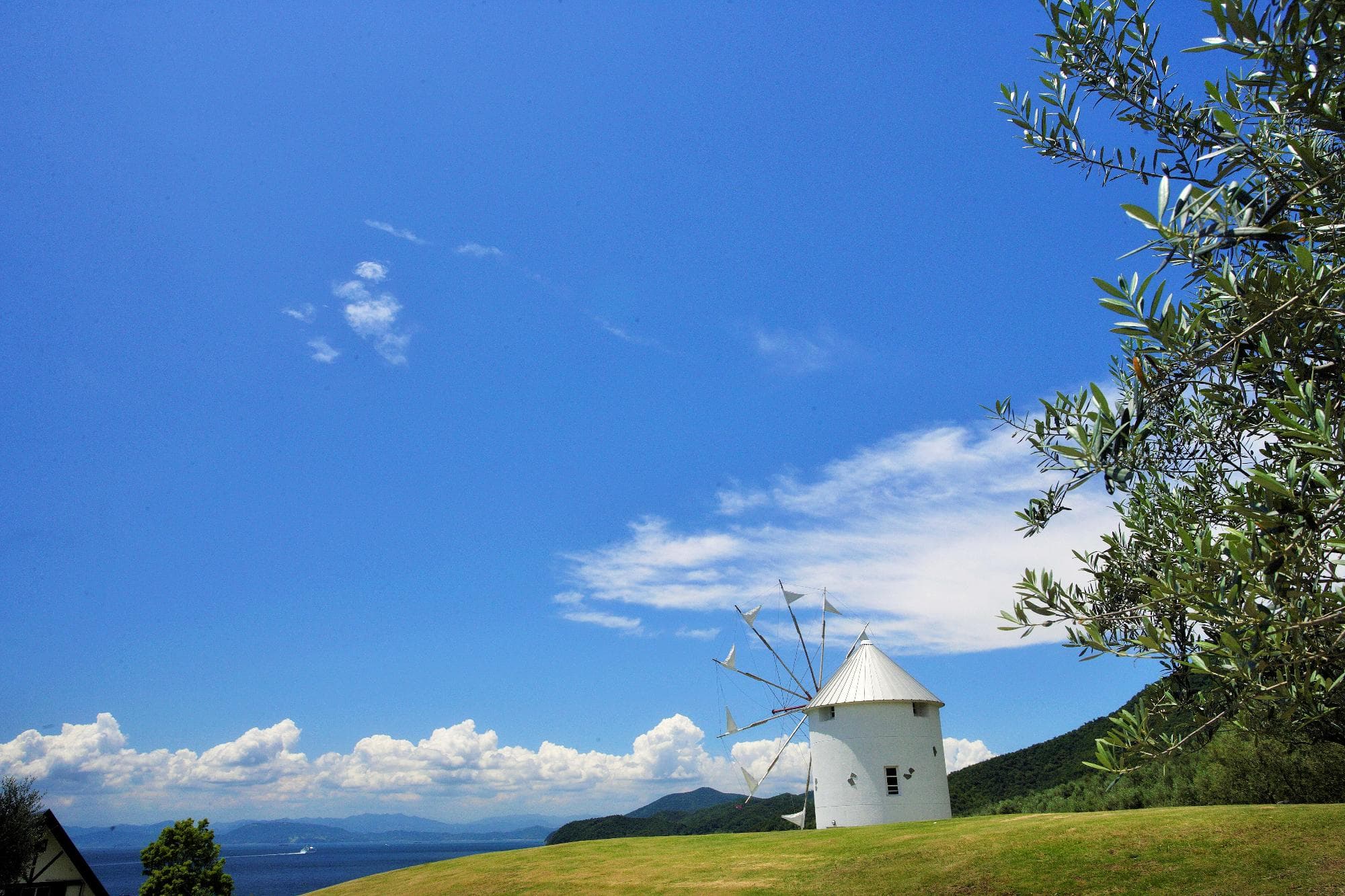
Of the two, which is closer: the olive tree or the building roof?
the olive tree

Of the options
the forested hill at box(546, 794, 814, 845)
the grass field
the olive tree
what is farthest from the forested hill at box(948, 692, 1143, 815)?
the olive tree

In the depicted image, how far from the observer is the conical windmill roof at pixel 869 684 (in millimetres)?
30891

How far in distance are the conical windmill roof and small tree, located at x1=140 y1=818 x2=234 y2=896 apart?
75.7 feet

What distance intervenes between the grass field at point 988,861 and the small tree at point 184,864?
5.53m

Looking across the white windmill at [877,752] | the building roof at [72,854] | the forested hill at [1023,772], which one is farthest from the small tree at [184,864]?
the forested hill at [1023,772]

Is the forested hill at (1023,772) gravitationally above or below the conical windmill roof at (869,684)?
below

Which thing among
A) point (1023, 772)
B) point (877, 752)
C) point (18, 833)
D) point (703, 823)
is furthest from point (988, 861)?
point (703, 823)

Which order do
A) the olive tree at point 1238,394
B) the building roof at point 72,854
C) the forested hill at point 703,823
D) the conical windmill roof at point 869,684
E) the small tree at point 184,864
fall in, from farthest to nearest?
the forested hill at point 703,823 < the conical windmill roof at point 869,684 < the small tree at point 184,864 < the building roof at point 72,854 < the olive tree at point 1238,394

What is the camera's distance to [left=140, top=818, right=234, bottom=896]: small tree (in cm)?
2800

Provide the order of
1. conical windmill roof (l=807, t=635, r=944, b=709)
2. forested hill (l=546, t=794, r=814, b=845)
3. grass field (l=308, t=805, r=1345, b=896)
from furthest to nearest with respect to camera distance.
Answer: forested hill (l=546, t=794, r=814, b=845)
conical windmill roof (l=807, t=635, r=944, b=709)
grass field (l=308, t=805, r=1345, b=896)

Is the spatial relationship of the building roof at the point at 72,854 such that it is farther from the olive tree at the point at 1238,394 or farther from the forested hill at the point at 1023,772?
the forested hill at the point at 1023,772

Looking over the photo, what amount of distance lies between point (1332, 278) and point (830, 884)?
17.7 m

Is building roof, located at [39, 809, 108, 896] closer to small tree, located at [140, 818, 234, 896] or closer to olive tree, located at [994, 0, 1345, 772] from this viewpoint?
small tree, located at [140, 818, 234, 896]


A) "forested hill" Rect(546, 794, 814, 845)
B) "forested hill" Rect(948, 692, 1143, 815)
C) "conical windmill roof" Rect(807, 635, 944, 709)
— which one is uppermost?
"conical windmill roof" Rect(807, 635, 944, 709)
